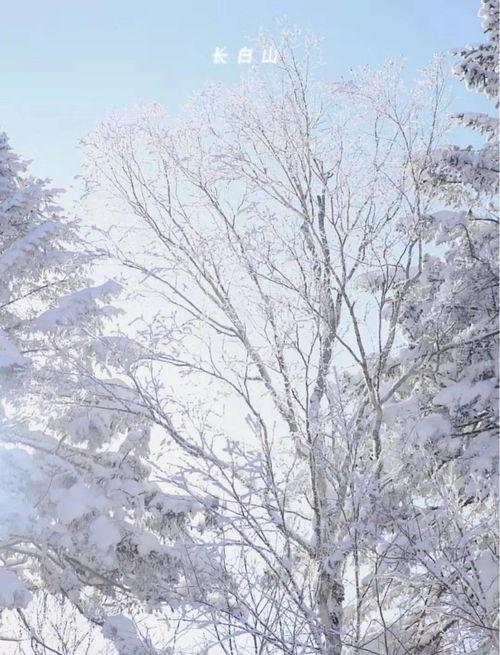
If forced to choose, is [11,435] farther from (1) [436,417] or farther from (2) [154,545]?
(1) [436,417]

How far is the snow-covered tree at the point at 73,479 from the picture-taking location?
742 centimetres

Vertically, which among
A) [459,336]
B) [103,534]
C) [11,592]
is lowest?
[11,592]

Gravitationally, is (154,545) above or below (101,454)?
below

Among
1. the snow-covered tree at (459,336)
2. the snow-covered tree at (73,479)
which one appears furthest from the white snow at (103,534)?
the snow-covered tree at (459,336)

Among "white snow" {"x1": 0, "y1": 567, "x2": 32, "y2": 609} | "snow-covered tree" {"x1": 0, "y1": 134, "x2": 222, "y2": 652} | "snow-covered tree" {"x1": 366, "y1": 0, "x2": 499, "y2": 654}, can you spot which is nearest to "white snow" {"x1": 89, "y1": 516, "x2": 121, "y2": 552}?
"snow-covered tree" {"x1": 0, "y1": 134, "x2": 222, "y2": 652}

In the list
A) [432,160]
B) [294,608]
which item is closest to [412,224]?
[432,160]

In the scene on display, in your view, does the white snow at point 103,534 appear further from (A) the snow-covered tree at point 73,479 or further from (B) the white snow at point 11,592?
(B) the white snow at point 11,592

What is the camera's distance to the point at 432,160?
7168 millimetres

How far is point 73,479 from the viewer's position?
8000 millimetres

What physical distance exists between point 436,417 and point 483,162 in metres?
3.23

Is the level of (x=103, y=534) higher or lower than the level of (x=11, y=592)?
higher

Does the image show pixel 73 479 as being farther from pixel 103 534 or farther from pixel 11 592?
pixel 11 592

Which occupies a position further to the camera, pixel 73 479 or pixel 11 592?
pixel 73 479

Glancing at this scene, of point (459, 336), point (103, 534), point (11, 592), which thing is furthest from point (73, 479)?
point (459, 336)
